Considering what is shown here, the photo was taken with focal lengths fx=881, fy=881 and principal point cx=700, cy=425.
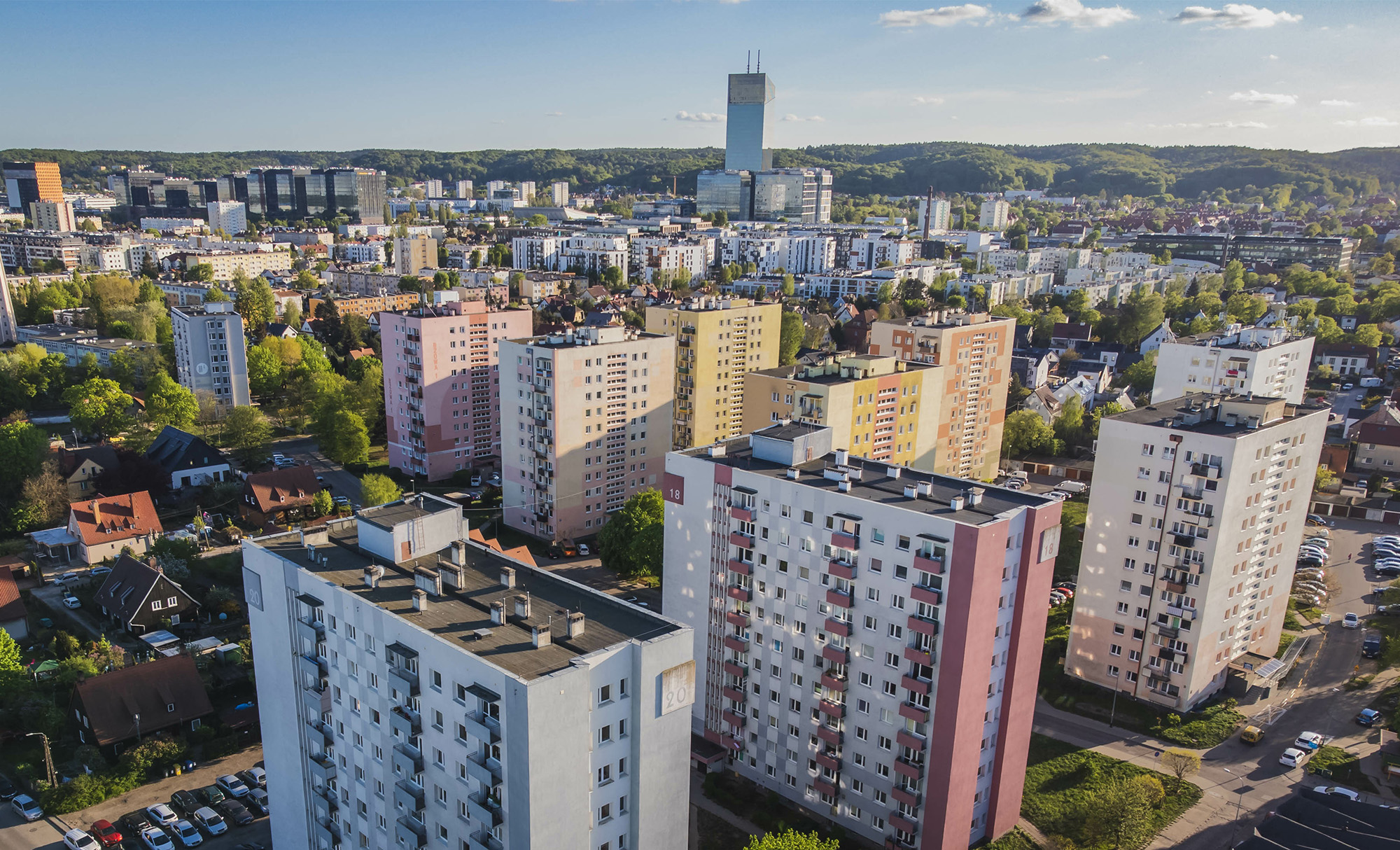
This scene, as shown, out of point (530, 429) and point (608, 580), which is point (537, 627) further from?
point (530, 429)

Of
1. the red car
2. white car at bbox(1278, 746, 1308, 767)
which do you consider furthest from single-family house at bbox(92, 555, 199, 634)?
white car at bbox(1278, 746, 1308, 767)

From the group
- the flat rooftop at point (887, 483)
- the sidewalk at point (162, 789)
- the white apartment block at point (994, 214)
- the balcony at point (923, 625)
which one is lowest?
the sidewalk at point (162, 789)

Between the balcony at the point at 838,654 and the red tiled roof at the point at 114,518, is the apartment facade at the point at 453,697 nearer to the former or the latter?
the balcony at the point at 838,654

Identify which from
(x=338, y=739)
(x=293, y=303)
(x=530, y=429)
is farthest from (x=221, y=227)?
(x=338, y=739)

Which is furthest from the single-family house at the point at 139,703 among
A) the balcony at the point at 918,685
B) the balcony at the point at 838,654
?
the balcony at the point at 918,685

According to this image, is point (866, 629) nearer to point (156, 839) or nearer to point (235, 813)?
point (235, 813)

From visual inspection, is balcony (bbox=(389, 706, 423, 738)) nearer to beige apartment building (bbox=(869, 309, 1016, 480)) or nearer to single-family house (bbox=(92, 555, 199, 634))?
single-family house (bbox=(92, 555, 199, 634))
